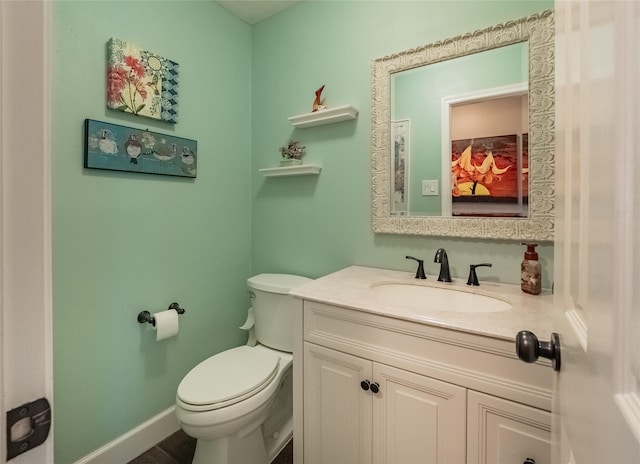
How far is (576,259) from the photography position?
469 mm

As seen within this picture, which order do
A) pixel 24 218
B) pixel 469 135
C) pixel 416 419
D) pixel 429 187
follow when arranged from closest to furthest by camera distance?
pixel 24 218 < pixel 416 419 < pixel 469 135 < pixel 429 187

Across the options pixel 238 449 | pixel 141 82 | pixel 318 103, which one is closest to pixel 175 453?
pixel 238 449

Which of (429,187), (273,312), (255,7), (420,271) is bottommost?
(273,312)

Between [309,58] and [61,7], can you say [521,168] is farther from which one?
[61,7]

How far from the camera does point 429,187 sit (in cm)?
146

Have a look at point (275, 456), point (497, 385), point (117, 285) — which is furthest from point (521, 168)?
point (117, 285)

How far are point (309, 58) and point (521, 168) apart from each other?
1.30 meters

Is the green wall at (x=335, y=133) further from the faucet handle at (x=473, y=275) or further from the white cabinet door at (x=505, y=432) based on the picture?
the white cabinet door at (x=505, y=432)

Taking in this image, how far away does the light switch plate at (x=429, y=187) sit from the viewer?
1447 millimetres

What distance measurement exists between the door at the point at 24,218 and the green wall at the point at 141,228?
3.73 ft

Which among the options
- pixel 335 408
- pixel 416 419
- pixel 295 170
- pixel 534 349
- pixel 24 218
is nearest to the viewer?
pixel 24 218

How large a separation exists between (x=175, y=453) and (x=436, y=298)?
1.49m

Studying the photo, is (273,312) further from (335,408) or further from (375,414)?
(375,414)

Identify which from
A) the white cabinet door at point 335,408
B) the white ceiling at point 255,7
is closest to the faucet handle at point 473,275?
the white cabinet door at point 335,408
